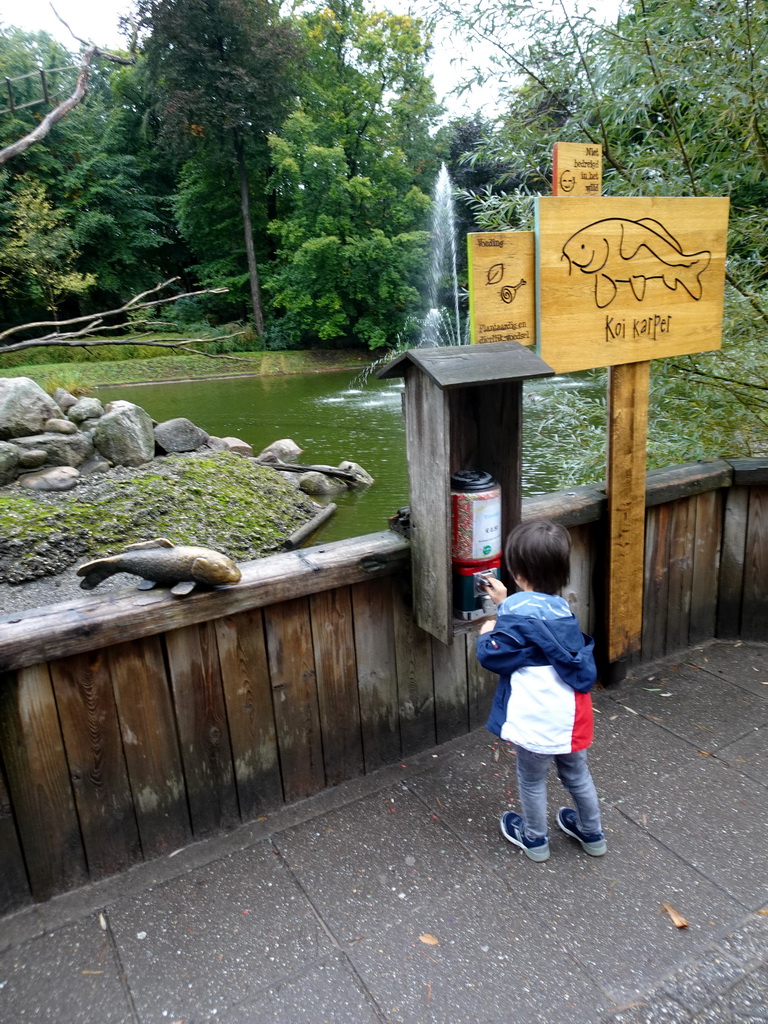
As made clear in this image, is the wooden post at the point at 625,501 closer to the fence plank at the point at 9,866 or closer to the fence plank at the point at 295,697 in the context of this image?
the fence plank at the point at 295,697

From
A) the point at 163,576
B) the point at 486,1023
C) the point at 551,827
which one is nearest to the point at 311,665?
the point at 163,576

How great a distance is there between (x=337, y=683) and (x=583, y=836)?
0.84m

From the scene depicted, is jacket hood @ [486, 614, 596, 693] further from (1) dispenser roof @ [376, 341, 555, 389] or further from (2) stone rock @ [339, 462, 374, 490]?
(2) stone rock @ [339, 462, 374, 490]

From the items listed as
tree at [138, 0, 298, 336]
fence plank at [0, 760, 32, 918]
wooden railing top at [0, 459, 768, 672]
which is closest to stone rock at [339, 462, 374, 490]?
wooden railing top at [0, 459, 768, 672]

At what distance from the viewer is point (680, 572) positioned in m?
3.03

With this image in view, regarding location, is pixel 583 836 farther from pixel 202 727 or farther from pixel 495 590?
pixel 202 727

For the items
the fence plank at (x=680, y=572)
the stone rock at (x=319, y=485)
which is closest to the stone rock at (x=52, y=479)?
the stone rock at (x=319, y=485)

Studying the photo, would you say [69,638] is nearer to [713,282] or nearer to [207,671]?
[207,671]

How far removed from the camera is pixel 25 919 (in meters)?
1.79

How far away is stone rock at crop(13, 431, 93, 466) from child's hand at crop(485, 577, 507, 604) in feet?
22.6

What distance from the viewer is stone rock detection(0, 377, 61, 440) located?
7918mm

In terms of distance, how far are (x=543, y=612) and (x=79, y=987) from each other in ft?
4.63

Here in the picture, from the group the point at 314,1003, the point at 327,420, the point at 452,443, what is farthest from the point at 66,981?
the point at 327,420

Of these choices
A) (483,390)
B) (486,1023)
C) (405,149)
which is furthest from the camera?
(405,149)
